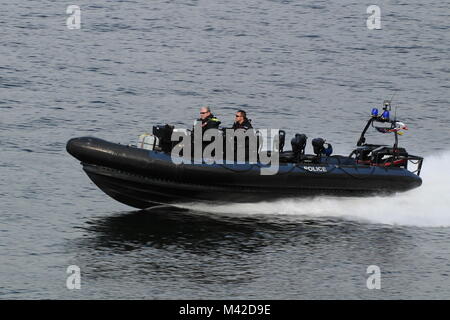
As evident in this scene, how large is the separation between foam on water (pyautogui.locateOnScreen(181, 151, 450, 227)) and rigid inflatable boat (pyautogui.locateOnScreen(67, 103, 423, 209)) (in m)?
0.21

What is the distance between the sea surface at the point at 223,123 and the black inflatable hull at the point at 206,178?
353mm

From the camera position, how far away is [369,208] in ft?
74.3

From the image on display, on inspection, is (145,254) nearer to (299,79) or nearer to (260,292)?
(260,292)

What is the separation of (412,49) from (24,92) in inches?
627

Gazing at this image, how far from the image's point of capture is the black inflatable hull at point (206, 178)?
21406 mm

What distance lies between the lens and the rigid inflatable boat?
21.4 meters

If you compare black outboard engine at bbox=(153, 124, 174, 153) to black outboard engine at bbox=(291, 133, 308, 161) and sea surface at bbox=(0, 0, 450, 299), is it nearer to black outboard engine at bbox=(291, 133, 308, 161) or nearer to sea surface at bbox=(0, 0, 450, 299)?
sea surface at bbox=(0, 0, 450, 299)

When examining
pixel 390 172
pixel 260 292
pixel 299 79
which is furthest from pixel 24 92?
pixel 260 292

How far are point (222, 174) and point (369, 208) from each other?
3.39m
